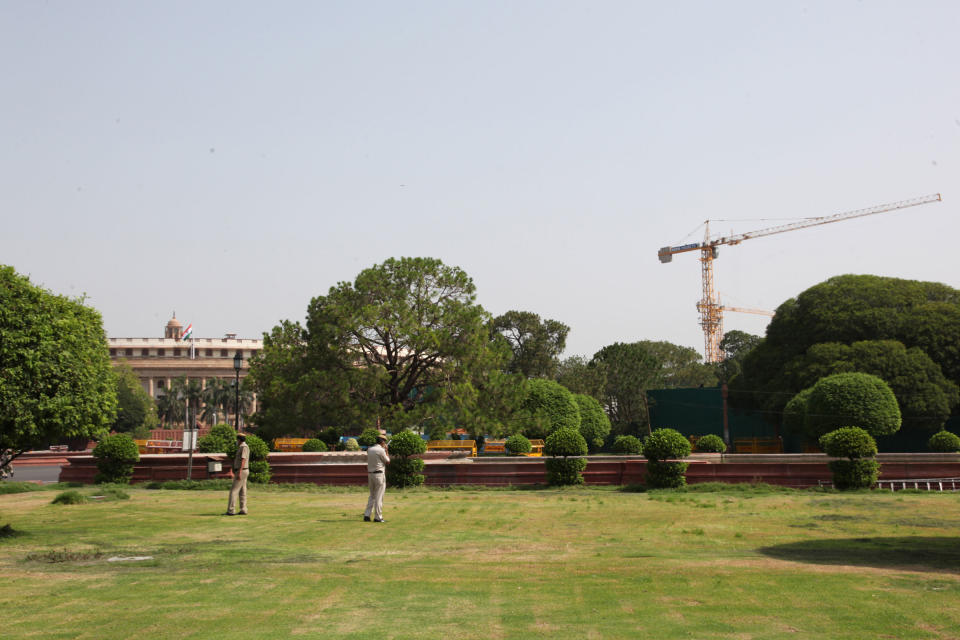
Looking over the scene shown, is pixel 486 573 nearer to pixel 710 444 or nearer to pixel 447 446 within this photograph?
pixel 710 444

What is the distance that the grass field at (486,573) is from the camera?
6699mm

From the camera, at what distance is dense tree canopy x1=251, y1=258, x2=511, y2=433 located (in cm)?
3409

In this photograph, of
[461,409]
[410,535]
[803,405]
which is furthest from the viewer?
[803,405]

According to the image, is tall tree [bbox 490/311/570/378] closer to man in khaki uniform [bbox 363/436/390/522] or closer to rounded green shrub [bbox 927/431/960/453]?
rounded green shrub [bbox 927/431/960/453]

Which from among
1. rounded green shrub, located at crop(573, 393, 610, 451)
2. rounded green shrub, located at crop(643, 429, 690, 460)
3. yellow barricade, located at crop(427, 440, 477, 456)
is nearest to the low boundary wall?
rounded green shrub, located at crop(643, 429, 690, 460)

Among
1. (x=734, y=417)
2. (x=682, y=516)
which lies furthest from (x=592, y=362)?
(x=682, y=516)

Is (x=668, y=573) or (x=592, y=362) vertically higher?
(x=592, y=362)

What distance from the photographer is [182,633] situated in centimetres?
649

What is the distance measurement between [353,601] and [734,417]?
58442 millimetres

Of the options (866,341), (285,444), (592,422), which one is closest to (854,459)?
(285,444)

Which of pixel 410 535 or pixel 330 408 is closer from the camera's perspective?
pixel 410 535

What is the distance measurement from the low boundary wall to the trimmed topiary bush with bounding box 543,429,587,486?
0.59 m

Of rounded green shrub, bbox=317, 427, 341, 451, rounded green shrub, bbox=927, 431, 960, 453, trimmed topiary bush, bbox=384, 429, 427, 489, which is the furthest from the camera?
rounded green shrub, bbox=317, 427, 341, 451

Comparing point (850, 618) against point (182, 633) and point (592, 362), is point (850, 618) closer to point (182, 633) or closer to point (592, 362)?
point (182, 633)
